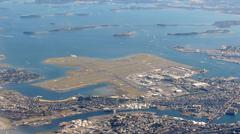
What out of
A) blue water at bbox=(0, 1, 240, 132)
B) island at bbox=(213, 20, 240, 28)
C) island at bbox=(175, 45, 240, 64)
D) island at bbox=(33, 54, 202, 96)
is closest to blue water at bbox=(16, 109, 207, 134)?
blue water at bbox=(0, 1, 240, 132)

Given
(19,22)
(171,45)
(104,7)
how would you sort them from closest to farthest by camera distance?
1. (171,45)
2. (19,22)
3. (104,7)

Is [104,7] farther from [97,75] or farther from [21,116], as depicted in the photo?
[21,116]

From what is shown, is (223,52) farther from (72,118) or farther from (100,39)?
(72,118)

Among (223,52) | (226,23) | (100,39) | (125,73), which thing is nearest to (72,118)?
(125,73)

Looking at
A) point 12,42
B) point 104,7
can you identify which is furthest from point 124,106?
point 104,7

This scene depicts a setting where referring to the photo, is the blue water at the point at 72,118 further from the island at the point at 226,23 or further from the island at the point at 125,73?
the island at the point at 226,23

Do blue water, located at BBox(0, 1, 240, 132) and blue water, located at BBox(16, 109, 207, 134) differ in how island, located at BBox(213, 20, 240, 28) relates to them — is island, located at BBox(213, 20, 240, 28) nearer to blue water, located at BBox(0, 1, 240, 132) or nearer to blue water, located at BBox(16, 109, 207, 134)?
Result: blue water, located at BBox(0, 1, 240, 132)

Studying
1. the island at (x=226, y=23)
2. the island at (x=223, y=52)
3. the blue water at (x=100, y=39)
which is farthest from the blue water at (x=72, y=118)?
the island at (x=226, y=23)
